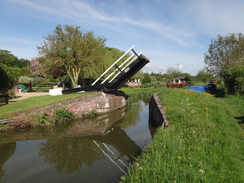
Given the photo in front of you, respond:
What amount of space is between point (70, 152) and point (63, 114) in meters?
4.67

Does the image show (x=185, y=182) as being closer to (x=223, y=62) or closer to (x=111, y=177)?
(x=111, y=177)

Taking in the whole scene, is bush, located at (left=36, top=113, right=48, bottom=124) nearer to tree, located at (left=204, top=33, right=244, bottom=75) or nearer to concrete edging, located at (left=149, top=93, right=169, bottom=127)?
concrete edging, located at (left=149, top=93, right=169, bottom=127)

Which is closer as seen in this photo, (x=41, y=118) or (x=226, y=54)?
(x=41, y=118)

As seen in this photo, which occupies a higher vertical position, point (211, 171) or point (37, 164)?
point (211, 171)

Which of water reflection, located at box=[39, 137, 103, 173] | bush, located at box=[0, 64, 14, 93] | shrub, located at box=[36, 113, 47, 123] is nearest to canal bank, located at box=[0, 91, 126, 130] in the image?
shrub, located at box=[36, 113, 47, 123]

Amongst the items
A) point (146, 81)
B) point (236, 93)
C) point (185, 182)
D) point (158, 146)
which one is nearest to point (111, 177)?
point (158, 146)

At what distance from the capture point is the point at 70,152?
615 centimetres

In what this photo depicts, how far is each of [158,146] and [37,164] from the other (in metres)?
3.82

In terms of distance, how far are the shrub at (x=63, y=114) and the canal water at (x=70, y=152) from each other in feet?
2.68

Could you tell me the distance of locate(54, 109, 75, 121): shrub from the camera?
1020 centimetres

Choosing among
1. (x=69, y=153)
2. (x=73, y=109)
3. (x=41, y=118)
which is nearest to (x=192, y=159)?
(x=69, y=153)

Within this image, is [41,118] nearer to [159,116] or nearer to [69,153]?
[69,153]

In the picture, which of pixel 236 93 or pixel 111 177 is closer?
pixel 111 177

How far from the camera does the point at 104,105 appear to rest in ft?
42.7
